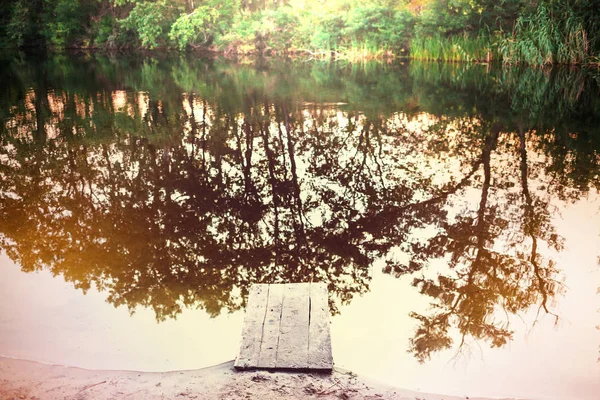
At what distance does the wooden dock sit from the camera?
10.7 ft

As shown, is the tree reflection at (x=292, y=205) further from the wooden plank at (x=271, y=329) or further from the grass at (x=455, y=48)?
the grass at (x=455, y=48)

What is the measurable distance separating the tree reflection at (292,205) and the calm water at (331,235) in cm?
3

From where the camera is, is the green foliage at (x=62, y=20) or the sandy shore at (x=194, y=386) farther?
the green foliage at (x=62, y=20)

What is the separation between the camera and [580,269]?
4.71 meters

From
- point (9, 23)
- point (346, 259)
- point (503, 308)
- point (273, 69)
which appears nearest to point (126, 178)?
point (346, 259)

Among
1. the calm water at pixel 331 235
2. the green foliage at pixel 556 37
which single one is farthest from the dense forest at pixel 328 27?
the calm water at pixel 331 235

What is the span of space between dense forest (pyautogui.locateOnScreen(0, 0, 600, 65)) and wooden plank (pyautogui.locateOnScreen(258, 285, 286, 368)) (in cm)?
1468

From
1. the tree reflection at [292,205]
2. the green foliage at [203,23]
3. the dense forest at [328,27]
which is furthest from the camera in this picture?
the green foliage at [203,23]

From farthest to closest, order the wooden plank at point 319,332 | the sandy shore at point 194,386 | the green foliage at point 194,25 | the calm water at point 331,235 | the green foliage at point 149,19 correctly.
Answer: the green foliage at point 149,19, the green foliage at point 194,25, the calm water at point 331,235, the wooden plank at point 319,332, the sandy shore at point 194,386

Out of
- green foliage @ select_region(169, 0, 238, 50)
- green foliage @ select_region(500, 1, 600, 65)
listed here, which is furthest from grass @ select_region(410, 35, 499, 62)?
green foliage @ select_region(169, 0, 238, 50)

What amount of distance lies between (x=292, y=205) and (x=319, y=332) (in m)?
2.87

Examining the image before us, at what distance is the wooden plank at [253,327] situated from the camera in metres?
3.31

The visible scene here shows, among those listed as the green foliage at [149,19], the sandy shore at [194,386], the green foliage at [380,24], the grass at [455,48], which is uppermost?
the green foliage at [149,19]

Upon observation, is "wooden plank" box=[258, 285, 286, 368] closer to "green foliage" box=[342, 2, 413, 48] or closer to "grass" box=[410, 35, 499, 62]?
"grass" box=[410, 35, 499, 62]
